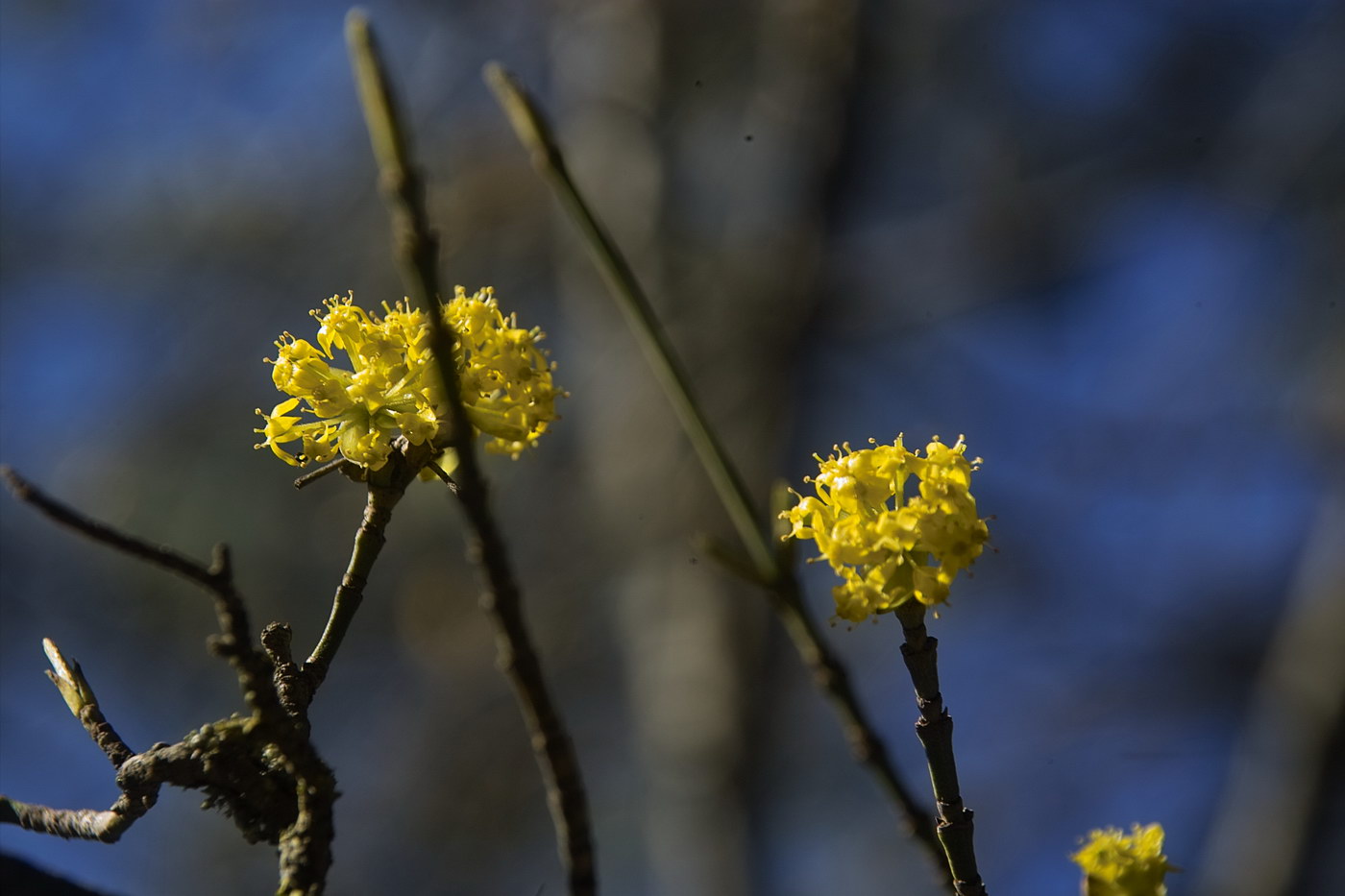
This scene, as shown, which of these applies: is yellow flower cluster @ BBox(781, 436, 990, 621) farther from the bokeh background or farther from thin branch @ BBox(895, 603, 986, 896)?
the bokeh background

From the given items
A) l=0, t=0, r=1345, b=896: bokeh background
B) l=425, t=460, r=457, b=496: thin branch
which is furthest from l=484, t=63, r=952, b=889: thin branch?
l=0, t=0, r=1345, b=896: bokeh background

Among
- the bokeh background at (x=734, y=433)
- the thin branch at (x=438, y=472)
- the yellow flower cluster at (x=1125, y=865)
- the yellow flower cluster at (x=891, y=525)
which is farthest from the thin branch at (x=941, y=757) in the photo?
the bokeh background at (x=734, y=433)

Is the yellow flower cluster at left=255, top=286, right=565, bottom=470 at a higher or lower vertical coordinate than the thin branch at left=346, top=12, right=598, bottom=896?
higher

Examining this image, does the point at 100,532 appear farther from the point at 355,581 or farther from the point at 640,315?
the point at 355,581

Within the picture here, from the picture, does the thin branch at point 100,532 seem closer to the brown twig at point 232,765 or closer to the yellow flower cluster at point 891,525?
the brown twig at point 232,765

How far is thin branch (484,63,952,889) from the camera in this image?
0.76 metres

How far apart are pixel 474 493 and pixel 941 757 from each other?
0.72 metres

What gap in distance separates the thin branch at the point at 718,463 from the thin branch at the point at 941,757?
359mm

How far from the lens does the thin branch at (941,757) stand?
114 cm

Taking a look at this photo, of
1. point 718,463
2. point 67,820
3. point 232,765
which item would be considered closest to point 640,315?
point 718,463

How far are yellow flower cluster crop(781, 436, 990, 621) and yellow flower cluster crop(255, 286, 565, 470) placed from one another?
0.44m

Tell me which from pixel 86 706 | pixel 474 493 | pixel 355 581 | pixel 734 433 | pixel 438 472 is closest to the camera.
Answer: pixel 474 493

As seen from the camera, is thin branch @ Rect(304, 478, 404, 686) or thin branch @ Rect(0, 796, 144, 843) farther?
thin branch @ Rect(304, 478, 404, 686)

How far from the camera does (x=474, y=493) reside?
0.68 meters
